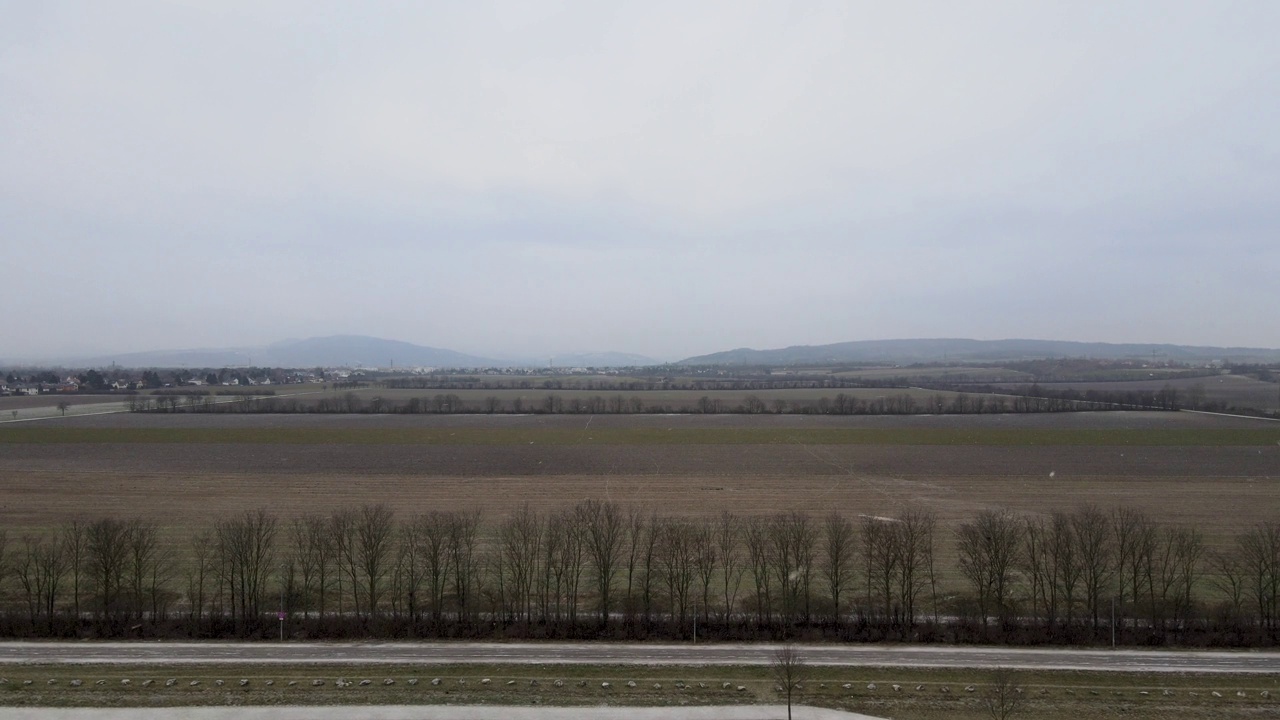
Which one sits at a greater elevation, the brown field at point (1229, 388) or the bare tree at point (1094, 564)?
the brown field at point (1229, 388)

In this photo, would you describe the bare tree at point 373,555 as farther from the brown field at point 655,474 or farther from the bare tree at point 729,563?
the bare tree at point 729,563

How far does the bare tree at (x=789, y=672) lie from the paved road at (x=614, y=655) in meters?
0.83

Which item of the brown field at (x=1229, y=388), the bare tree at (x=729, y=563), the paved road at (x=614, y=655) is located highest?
the brown field at (x=1229, y=388)

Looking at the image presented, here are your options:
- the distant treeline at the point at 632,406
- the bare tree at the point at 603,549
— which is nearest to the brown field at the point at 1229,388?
the distant treeline at the point at 632,406

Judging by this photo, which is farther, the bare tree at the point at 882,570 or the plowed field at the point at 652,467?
the plowed field at the point at 652,467

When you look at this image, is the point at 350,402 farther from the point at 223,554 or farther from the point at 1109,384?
the point at 1109,384

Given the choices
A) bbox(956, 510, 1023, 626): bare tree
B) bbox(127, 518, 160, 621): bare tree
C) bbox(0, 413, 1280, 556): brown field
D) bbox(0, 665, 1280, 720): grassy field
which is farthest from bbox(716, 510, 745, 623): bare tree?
bbox(127, 518, 160, 621): bare tree

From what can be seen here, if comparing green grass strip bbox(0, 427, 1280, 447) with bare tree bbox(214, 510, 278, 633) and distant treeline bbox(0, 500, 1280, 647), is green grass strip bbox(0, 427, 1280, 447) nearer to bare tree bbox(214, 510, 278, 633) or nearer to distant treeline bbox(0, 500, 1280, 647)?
distant treeline bbox(0, 500, 1280, 647)

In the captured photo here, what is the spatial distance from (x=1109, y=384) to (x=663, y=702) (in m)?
139

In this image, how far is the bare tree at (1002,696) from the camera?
16672mm

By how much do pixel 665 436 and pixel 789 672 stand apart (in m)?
46.9

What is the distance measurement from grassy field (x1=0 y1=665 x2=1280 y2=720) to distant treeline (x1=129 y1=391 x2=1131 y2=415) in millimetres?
65535

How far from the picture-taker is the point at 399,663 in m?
20.0

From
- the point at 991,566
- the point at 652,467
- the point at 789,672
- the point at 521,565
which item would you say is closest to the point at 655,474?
the point at 652,467
